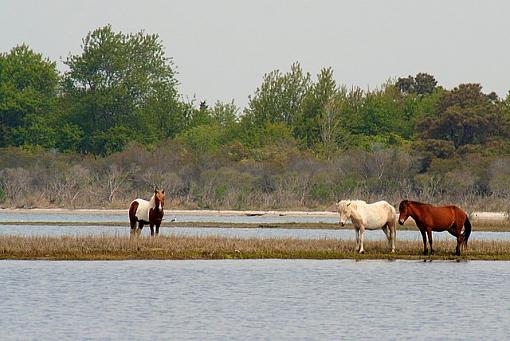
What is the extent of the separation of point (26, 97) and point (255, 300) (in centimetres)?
6867

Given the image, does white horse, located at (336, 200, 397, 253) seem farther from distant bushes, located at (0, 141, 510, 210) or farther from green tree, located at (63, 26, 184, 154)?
green tree, located at (63, 26, 184, 154)

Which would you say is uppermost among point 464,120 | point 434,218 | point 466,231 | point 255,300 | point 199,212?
point 464,120

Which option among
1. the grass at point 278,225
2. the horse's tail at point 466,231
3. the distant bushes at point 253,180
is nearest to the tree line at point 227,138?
the distant bushes at point 253,180

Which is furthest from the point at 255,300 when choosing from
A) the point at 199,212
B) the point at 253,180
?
the point at 253,180

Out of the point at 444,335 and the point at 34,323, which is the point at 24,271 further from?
the point at 444,335

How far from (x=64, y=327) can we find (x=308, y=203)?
47.4 meters

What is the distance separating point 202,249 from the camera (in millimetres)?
31516

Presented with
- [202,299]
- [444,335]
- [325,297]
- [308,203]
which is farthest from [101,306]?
[308,203]

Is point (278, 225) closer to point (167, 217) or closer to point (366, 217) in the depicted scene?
point (167, 217)

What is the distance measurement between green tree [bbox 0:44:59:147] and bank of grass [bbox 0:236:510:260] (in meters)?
56.7

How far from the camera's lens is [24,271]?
28328 millimetres

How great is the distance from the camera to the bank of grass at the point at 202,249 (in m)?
30.6

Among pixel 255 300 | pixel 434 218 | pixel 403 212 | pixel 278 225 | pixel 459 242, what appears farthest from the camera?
pixel 278 225

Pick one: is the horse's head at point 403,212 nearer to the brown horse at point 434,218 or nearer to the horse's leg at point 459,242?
the brown horse at point 434,218
